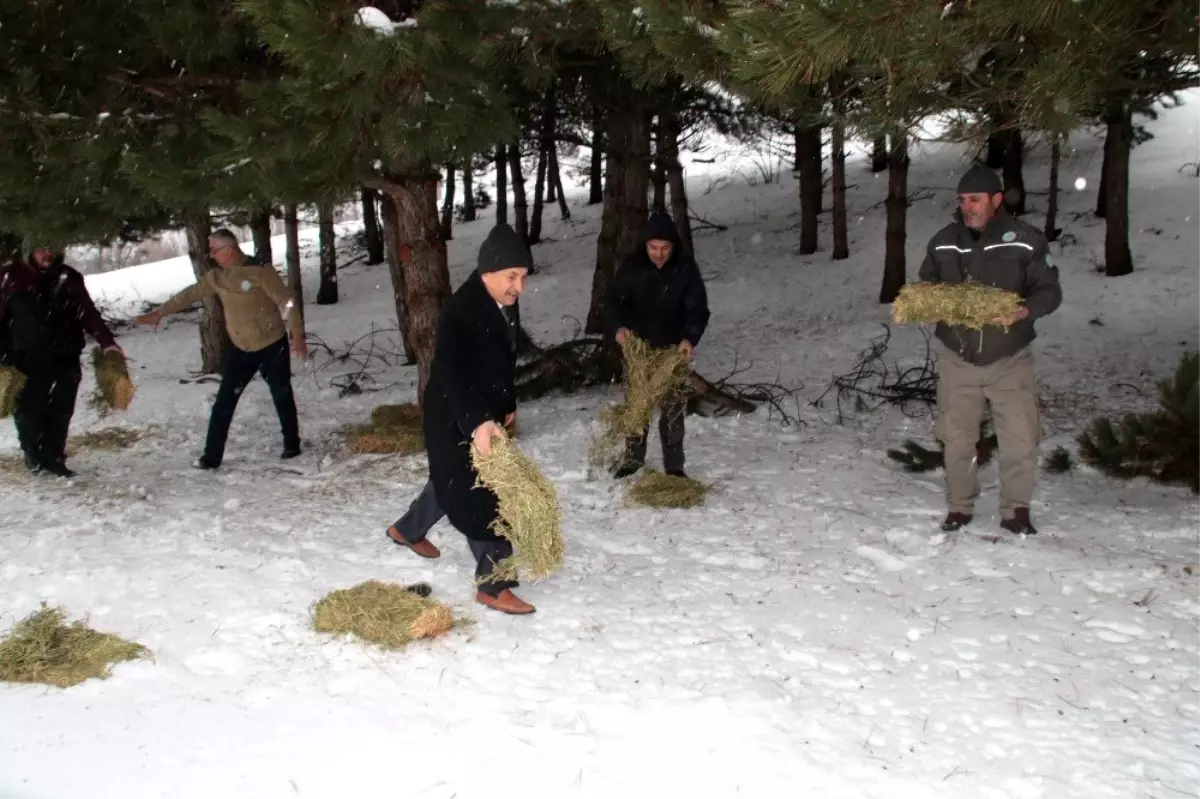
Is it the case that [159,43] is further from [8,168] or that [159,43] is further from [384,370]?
[384,370]

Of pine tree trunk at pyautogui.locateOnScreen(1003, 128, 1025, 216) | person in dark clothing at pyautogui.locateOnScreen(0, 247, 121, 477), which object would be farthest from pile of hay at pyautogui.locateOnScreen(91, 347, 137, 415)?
pine tree trunk at pyautogui.locateOnScreen(1003, 128, 1025, 216)

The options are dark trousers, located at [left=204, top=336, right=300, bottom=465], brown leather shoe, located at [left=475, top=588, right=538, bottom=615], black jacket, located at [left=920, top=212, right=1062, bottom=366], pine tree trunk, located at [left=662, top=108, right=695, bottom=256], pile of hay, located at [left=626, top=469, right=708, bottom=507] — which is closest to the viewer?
brown leather shoe, located at [left=475, top=588, right=538, bottom=615]

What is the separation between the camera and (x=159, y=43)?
6879 mm

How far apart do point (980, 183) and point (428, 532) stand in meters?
3.87

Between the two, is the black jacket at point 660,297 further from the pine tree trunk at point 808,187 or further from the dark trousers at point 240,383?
the pine tree trunk at point 808,187

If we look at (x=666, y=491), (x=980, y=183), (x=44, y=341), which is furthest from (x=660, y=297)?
(x=44, y=341)

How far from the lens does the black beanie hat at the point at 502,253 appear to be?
4566mm

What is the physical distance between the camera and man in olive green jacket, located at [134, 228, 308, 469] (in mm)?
7391

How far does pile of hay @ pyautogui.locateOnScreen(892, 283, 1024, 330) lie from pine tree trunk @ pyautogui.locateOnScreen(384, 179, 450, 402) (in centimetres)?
Answer: 405

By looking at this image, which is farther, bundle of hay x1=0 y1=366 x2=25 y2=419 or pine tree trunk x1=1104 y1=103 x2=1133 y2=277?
pine tree trunk x1=1104 y1=103 x2=1133 y2=277

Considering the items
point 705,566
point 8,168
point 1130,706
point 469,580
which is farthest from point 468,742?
point 8,168

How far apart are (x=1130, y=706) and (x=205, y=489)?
20.0 feet

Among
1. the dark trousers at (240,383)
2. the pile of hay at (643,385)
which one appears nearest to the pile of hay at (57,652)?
the dark trousers at (240,383)

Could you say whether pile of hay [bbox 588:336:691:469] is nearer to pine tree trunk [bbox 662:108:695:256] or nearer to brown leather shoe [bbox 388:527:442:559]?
brown leather shoe [bbox 388:527:442:559]
